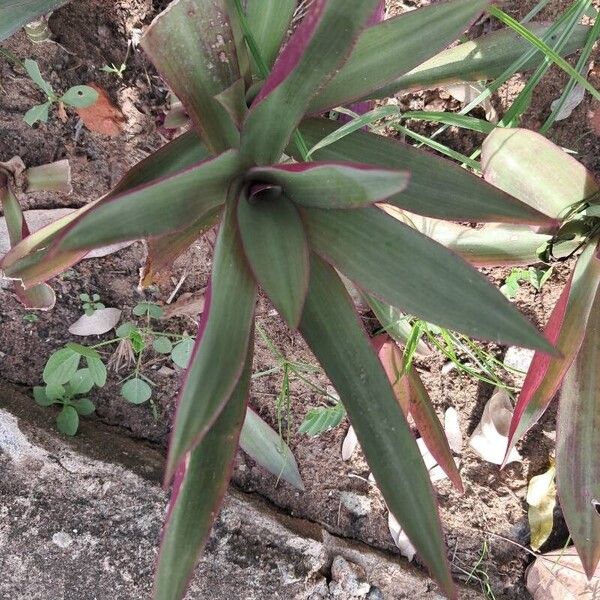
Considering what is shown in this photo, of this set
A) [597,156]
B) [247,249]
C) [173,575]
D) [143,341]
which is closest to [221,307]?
[247,249]

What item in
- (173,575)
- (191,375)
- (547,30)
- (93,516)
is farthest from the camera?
(93,516)

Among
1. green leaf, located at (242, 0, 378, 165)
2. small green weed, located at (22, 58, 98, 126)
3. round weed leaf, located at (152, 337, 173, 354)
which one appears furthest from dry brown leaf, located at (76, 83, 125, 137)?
green leaf, located at (242, 0, 378, 165)

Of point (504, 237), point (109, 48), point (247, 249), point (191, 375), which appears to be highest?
point (109, 48)

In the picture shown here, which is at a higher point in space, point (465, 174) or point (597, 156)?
point (597, 156)

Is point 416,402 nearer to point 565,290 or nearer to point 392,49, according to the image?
point 565,290

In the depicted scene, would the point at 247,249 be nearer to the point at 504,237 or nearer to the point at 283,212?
the point at 283,212

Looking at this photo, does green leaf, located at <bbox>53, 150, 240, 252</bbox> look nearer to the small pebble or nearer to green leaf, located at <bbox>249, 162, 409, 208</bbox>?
green leaf, located at <bbox>249, 162, 409, 208</bbox>
